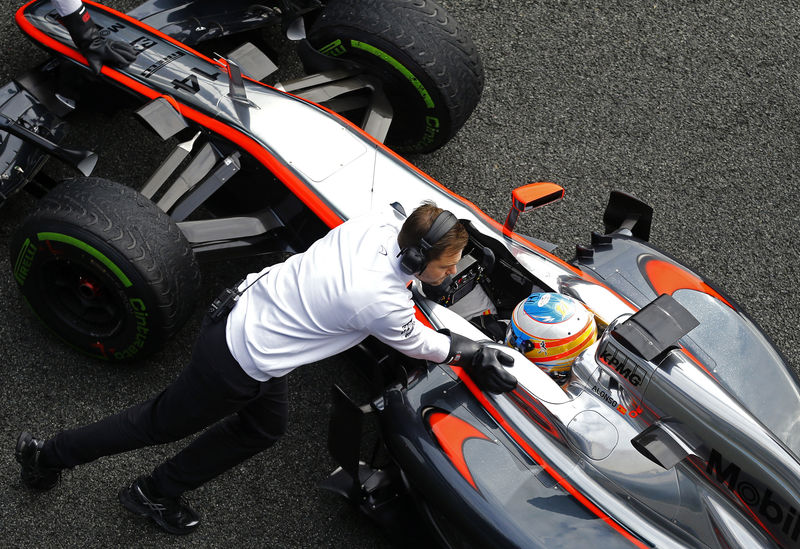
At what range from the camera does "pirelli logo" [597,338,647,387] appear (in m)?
2.48

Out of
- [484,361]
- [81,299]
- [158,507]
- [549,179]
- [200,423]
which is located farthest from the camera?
[549,179]

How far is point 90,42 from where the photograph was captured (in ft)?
12.1

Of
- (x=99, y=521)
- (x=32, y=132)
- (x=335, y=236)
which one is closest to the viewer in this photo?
(x=335, y=236)

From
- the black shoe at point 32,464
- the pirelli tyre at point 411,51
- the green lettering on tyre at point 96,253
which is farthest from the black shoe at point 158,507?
the pirelli tyre at point 411,51

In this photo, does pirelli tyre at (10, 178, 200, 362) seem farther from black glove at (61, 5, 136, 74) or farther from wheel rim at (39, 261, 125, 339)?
black glove at (61, 5, 136, 74)

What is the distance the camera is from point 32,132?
3.75 m

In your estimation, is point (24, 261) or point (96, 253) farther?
point (24, 261)

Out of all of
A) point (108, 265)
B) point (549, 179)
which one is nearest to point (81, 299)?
point (108, 265)

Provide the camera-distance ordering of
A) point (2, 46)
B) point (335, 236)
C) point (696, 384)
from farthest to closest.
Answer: point (2, 46) < point (335, 236) < point (696, 384)

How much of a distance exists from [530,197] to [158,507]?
1.89m

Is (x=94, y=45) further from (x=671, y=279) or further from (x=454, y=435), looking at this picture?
(x=671, y=279)

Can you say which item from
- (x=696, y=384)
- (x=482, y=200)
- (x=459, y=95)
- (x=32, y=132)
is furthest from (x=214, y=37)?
(x=696, y=384)

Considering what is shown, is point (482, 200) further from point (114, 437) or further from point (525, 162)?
point (114, 437)

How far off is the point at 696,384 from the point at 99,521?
238cm
